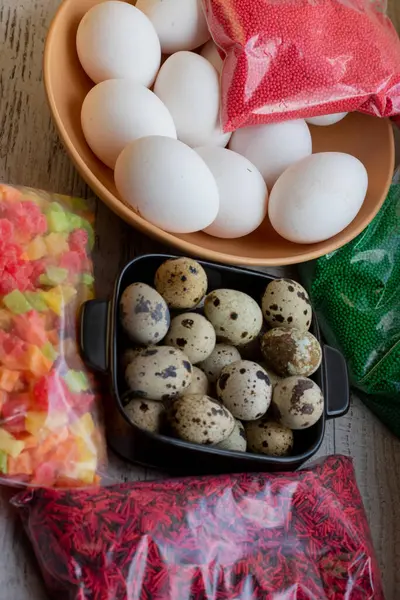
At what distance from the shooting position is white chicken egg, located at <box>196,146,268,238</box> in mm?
693

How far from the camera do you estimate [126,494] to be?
1.76ft

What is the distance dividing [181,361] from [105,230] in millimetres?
242

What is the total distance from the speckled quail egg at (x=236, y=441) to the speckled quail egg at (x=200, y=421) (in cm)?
1

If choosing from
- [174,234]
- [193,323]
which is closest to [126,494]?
[193,323]

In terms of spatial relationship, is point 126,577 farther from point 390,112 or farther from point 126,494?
point 390,112

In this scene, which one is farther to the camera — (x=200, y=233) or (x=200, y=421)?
(x=200, y=233)

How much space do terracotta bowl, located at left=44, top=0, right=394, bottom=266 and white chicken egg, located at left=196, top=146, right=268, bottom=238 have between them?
1.2 inches

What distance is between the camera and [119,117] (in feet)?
2.17

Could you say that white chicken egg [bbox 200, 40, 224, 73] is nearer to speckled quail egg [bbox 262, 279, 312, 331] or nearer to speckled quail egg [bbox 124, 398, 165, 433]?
speckled quail egg [bbox 262, 279, 312, 331]

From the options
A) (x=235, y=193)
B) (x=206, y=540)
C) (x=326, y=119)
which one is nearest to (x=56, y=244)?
(x=235, y=193)

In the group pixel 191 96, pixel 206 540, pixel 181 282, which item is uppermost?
pixel 191 96

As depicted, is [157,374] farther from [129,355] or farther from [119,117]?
[119,117]

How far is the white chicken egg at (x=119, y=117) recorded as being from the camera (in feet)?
2.17

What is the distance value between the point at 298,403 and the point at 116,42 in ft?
1.45
